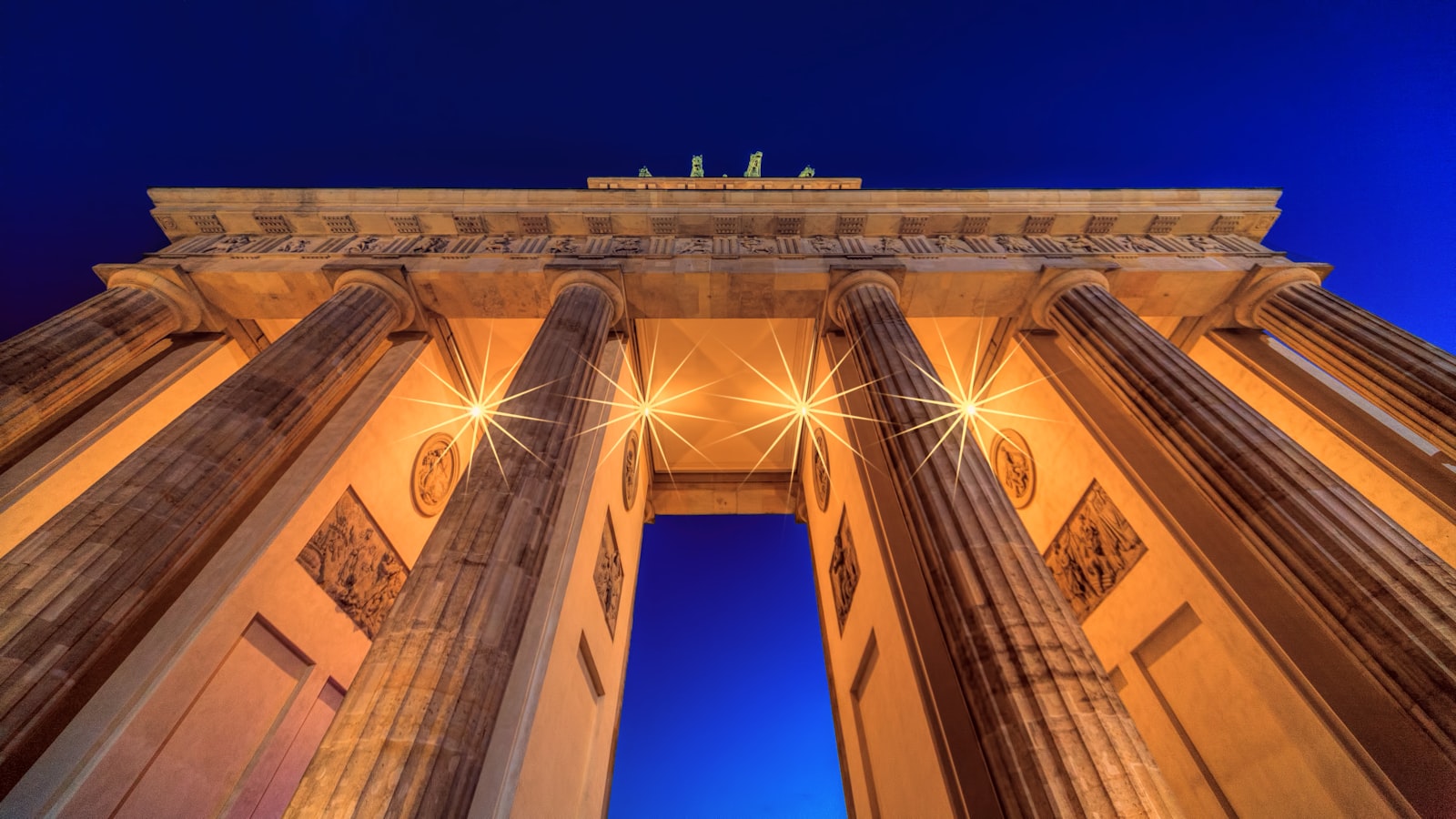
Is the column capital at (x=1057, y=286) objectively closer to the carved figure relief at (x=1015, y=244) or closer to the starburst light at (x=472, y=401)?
the carved figure relief at (x=1015, y=244)

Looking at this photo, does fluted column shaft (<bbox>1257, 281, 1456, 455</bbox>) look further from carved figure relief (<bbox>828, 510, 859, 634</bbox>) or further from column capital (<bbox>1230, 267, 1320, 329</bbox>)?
carved figure relief (<bbox>828, 510, 859, 634</bbox>)

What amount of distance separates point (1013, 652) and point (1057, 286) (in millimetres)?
8314

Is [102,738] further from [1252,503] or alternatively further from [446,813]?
[1252,503]

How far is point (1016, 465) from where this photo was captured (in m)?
11.5

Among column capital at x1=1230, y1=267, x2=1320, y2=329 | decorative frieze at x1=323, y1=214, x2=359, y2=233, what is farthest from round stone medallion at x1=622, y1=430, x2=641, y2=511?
column capital at x1=1230, y1=267, x2=1320, y2=329

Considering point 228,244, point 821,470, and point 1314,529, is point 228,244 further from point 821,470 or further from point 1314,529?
point 1314,529

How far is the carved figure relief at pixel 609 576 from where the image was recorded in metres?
8.44

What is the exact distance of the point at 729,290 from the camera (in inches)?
401

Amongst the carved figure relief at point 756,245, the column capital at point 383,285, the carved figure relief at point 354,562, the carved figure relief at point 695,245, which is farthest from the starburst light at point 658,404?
the carved figure relief at point 354,562

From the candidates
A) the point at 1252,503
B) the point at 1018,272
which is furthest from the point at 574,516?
the point at 1018,272

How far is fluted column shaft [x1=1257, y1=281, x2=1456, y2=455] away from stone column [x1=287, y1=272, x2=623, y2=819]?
38.7 ft

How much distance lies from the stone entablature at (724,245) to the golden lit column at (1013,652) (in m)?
5.50

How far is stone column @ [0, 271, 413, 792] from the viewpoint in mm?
4133

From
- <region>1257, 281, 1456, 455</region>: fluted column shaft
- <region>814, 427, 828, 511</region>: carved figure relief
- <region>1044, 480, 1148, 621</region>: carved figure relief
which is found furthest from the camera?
<region>814, 427, 828, 511</region>: carved figure relief
